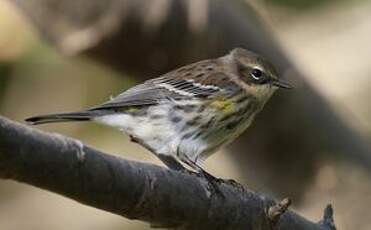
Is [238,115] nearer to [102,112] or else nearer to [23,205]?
[102,112]

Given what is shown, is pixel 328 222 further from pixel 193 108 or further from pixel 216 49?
pixel 216 49

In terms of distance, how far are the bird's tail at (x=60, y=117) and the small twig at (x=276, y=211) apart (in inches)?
33.9

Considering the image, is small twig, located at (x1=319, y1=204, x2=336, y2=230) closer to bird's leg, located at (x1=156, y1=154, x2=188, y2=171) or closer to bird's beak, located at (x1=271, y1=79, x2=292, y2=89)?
bird's leg, located at (x1=156, y1=154, x2=188, y2=171)

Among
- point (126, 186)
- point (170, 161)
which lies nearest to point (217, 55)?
point (170, 161)

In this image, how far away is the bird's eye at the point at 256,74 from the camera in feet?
17.3

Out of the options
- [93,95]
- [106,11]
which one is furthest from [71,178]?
[93,95]

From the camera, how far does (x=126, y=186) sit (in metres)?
3.21

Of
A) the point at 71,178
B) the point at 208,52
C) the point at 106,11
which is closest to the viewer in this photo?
the point at 71,178

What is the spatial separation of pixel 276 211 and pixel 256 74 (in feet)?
5.40

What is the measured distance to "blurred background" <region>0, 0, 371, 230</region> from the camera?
245 inches

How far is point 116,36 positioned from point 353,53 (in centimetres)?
241

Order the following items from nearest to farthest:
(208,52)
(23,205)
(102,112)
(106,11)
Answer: (102,112)
(106,11)
(208,52)
(23,205)

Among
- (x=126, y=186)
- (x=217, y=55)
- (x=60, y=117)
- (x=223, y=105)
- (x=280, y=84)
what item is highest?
(x=217, y=55)

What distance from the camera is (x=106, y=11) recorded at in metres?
6.09
